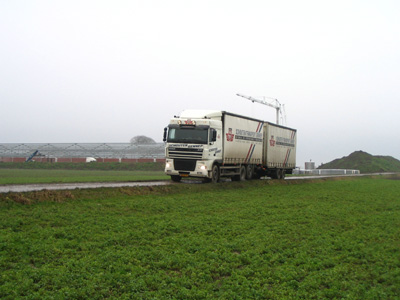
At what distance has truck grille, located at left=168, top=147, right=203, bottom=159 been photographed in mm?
28125

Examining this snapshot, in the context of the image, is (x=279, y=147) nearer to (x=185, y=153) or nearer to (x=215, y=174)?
(x=215, y=174)

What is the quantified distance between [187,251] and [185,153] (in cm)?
1687

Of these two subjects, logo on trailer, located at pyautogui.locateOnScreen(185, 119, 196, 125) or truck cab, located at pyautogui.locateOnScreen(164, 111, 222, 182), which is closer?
truck cab, located at pyautogui.locateOnScreen(164, 111, 222, 182)

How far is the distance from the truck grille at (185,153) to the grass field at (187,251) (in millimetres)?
8308

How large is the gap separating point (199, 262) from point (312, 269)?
2.46m

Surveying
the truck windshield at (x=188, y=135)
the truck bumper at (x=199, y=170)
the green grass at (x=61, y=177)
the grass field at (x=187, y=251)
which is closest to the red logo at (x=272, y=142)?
the green grass at (x=61, y=177)

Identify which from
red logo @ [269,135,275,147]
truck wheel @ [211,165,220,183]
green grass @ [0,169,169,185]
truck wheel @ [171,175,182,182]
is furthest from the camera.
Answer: red logo @ [269,135,275,147]

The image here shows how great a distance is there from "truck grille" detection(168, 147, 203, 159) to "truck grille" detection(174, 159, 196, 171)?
242mm

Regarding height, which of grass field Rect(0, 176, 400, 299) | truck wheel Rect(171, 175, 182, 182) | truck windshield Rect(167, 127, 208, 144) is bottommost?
grass field Rect(0, 176, 400, 299)

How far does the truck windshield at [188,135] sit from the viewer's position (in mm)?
28109

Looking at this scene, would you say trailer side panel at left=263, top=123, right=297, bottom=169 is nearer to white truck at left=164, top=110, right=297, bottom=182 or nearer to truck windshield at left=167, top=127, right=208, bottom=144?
white truck at left=164, top=110, right=297, bottom=182

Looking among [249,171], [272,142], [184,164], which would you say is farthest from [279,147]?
[184,164]

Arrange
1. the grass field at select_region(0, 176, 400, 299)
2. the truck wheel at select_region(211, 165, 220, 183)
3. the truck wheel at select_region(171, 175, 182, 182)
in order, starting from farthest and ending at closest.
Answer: the truck wheel at select_region(171, 175, 182, 182) < the truck wheel at select_region(211, 165, 220, 183) < the grass field at select_region(0, 176, 400, 299)

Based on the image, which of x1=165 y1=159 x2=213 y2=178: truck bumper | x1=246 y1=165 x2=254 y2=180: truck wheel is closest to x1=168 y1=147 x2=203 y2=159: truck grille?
x1=165 y1=159 x2=213 y2=178: truck bumper
